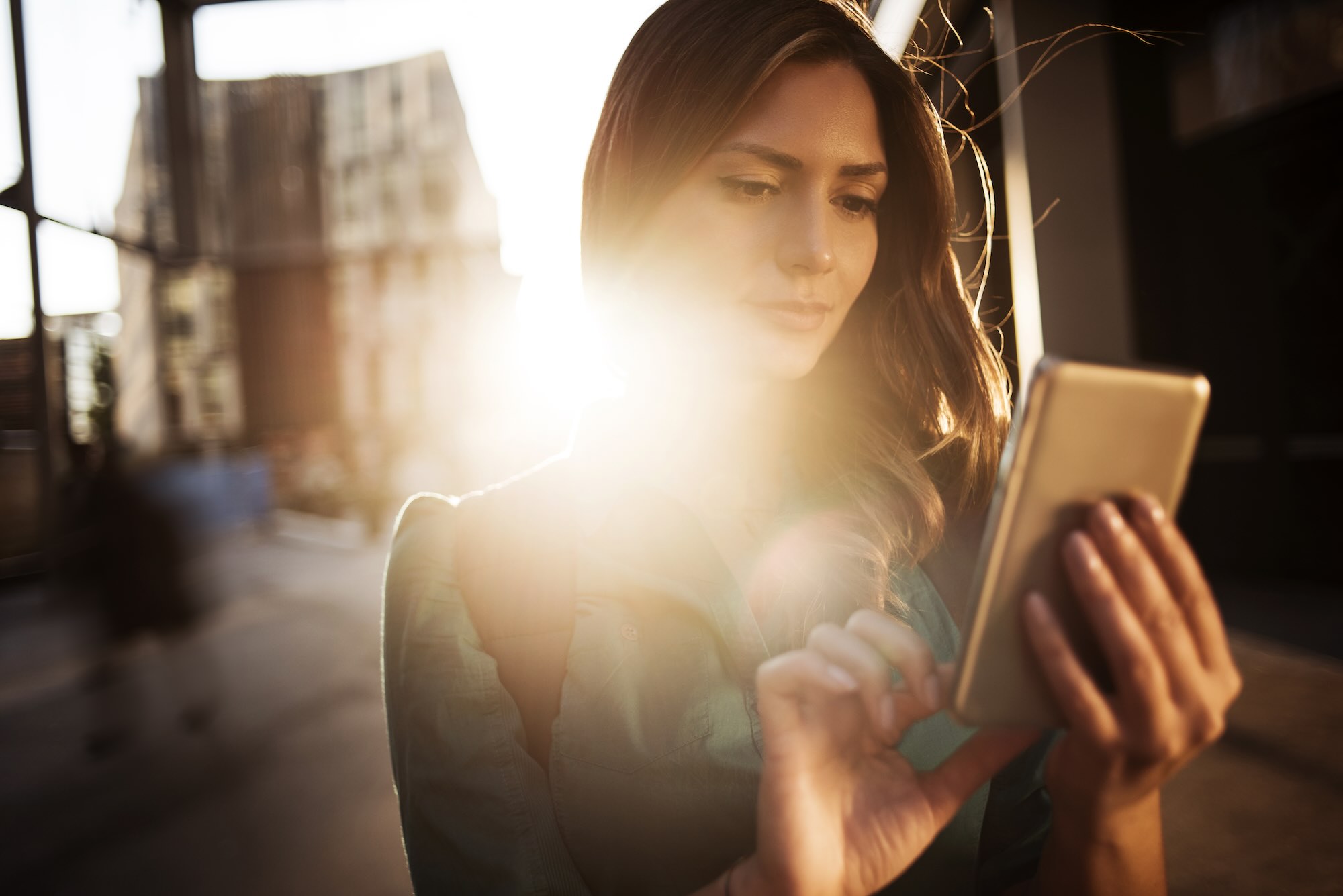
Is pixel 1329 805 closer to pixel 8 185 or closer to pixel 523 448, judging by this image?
pixel 8 185

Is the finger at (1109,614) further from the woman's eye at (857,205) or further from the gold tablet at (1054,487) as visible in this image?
the woman's eye at (857,205)

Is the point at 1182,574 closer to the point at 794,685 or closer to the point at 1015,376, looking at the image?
the point at 794,685

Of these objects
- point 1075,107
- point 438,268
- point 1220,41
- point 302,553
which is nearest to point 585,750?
point 1075,107

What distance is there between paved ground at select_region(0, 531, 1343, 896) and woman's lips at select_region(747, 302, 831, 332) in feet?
8.90

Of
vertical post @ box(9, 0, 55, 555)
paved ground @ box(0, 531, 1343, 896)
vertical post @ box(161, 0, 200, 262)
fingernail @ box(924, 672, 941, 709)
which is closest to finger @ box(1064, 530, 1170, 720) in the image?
fingernail @ box(924, 672, 941, 709)

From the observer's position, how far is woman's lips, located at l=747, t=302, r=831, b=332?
43.6 inches

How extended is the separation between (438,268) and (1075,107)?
21946mm

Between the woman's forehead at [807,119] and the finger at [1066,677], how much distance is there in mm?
759

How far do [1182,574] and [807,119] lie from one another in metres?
0.82

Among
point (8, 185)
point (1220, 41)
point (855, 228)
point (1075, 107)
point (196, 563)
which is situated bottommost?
point (196, 563)

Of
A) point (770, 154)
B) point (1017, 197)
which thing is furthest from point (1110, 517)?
point (1017, 197)

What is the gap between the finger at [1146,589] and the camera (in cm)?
58

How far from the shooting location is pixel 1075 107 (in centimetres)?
269

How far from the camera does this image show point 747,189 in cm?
110
